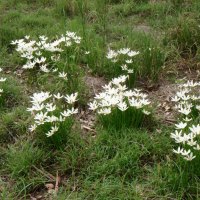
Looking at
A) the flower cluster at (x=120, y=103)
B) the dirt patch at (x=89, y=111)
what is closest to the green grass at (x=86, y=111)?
the dirt patch at (x=89, y=111)

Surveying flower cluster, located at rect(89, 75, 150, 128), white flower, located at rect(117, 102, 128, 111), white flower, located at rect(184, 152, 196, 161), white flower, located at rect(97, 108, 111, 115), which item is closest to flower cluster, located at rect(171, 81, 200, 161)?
white flower, located at rect(184, 152, 196, 161)

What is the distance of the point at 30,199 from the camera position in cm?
347

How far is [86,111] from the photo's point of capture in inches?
179

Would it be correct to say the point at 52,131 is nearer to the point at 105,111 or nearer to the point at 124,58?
the point at 105,111

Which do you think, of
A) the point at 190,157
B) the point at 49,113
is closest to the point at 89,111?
the point at 49,113

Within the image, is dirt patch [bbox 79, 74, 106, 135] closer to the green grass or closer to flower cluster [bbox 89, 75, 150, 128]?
the green grass

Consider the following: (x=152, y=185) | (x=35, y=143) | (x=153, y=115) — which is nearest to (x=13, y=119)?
(x=35, y=143)

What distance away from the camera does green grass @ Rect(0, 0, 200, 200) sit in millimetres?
3398

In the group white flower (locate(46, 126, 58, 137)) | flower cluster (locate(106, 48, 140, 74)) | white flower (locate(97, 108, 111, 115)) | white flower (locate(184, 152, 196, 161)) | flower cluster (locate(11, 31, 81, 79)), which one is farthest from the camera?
flower cluster (locate(11, 31, 81, 79))

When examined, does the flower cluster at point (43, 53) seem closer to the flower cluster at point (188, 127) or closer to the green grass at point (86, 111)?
the green grass at point (86, 111)

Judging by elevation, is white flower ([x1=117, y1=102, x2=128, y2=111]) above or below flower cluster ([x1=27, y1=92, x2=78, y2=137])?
above

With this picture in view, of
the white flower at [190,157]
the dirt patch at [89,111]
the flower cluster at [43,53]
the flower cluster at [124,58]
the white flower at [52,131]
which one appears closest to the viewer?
the white flower at [190,157]

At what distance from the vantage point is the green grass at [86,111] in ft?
11.1

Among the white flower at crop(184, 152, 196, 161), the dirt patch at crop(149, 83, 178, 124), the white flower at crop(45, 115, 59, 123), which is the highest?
the white flower at crop(45, 115, 59, 123)
